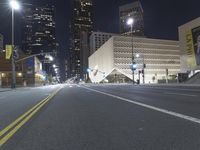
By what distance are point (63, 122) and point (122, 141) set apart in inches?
137

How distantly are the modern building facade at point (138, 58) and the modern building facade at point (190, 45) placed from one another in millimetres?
49344

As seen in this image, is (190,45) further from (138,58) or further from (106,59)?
(106,59)

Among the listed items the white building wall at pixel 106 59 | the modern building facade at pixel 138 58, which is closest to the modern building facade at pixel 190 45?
the modern building facade at pixel 138 58

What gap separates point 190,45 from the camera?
97750 mm

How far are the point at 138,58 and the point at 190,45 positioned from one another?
217ft

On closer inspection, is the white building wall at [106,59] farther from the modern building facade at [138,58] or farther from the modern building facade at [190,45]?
the modern building facade at [190,45]

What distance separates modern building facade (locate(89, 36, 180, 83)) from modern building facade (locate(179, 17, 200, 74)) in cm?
4934

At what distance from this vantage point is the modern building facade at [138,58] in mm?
161500

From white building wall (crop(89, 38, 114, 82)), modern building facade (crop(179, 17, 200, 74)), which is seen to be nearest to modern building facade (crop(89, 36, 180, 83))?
white building wall (crop(89, 38, 114, 82))

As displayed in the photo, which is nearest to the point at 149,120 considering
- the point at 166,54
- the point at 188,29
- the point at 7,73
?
the point at 188,29

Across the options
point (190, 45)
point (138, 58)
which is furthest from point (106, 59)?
point (190, 45)

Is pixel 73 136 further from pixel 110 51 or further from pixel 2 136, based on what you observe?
pixel 110 51

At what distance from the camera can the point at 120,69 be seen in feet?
530

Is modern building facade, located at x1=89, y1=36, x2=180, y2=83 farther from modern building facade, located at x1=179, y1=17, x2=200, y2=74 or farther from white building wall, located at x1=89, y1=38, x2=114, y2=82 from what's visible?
modern building facade, located at x1=179, y1=17, x2=200, y2=74
